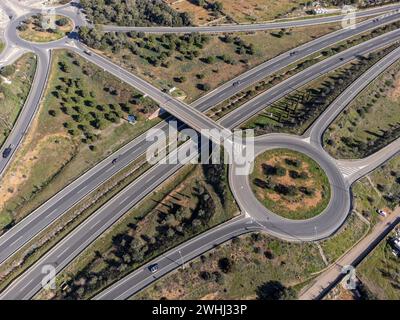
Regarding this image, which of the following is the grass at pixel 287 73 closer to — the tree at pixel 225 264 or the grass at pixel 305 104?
the grass at pixel 305 104

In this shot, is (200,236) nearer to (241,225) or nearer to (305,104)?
(241,225)

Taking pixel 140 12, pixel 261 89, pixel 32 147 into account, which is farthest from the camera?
pixel 140 12

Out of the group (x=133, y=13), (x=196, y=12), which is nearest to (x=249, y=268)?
(x=133, y=13)

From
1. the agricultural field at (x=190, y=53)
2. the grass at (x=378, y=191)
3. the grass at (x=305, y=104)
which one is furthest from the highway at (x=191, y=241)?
the agricultural field at (x=190, y=53)

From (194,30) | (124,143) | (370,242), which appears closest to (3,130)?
(124,143)

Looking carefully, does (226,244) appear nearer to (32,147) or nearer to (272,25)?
(32,147)

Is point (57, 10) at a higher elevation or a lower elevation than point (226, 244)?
higher
